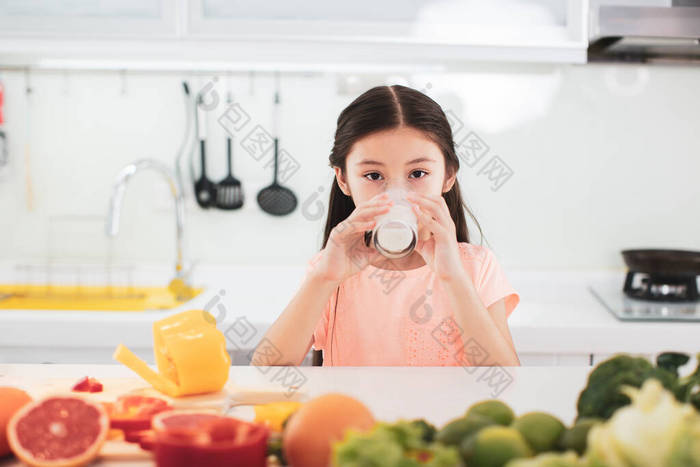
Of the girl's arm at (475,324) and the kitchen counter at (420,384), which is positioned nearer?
the kitchen counter at (420,384)

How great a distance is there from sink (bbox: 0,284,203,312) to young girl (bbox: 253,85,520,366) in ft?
2.21

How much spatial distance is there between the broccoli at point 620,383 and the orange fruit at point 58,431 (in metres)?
0.47

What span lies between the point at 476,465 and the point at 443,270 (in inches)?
25.5

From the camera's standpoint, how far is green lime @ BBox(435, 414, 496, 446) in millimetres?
521

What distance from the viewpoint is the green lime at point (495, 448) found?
1.54ft

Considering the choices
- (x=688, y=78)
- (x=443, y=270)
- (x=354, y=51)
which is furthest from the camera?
(x=688, y=78)

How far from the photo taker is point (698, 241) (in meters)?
2.15

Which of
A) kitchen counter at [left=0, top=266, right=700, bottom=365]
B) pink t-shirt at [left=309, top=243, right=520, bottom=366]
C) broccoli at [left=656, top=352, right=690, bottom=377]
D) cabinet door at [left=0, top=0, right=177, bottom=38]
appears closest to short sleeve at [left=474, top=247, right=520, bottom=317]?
pink t-shirt at [left=309, top=243, right=520, bottom=366]

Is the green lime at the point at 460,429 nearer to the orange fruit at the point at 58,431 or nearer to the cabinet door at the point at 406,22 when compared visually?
the orange fruit at the point at 58,431

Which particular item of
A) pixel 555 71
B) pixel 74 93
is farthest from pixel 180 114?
pixel 555 71

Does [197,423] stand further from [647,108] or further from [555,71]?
[647,108]

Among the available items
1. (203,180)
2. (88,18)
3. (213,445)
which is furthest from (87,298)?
(213,445)

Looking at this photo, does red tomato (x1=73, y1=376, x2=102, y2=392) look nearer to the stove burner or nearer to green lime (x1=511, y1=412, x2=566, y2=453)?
green lime (x1=511, y1=412, x2=566, y2=453)

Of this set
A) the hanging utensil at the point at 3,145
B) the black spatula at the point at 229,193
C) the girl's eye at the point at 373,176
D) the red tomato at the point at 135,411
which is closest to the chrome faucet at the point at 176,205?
the black spatula at the point at 229,193
